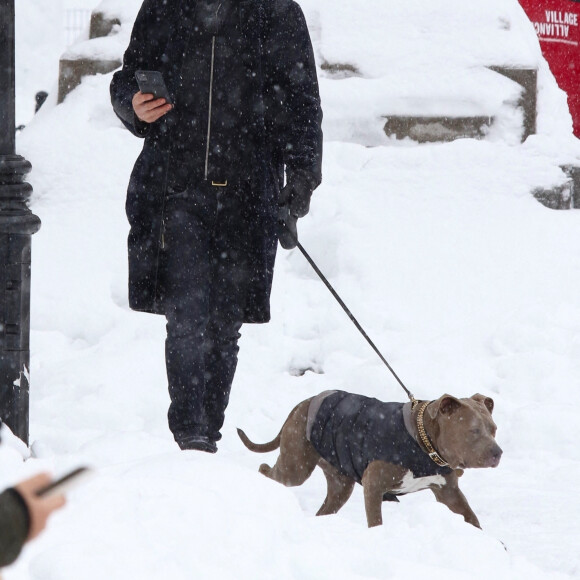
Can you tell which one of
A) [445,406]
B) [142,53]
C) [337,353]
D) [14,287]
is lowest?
[337,353]

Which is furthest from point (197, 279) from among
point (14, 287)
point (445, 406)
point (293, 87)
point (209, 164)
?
point (445, 406)

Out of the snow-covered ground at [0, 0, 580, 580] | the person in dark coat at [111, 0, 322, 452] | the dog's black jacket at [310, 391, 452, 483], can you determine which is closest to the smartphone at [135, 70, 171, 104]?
the person in dark coat at [111, 0, 322, 452]

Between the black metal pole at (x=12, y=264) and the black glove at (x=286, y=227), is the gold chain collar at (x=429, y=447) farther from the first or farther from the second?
the black metal pole at (x=12, y=264)

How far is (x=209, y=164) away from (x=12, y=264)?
92 centimetres

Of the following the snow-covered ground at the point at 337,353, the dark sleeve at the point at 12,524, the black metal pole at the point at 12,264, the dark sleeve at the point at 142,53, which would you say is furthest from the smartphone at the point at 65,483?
the dark sleeve at the point at 142,53

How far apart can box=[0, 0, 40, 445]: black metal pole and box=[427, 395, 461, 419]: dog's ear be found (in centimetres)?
171

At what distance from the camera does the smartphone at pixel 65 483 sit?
1.05 meters

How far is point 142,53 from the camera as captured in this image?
419 centimetres

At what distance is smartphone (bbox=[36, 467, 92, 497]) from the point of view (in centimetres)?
105

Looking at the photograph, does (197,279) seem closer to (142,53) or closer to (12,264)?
(12,264)

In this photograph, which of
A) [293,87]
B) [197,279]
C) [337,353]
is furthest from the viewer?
[337,353]

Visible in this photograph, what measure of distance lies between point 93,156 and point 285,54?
481 cm

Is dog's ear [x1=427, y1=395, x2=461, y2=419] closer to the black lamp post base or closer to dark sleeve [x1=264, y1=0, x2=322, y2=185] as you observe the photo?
dark sleeve [x1=264, y1=0, x2=322, y2=185]

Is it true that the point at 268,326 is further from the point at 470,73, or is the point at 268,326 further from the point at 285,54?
the point at 470,73
